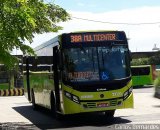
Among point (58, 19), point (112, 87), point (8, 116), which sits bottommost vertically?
point (8, 116)

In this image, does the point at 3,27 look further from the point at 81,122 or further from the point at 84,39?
the point at 81,122

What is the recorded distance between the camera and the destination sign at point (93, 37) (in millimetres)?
16344

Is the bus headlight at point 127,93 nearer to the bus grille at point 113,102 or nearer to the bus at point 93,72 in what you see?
the bus at point 93,72

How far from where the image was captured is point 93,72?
52.7ft

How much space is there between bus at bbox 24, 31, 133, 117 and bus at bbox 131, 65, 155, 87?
34.1 m

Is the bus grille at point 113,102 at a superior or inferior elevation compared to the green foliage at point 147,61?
inferior

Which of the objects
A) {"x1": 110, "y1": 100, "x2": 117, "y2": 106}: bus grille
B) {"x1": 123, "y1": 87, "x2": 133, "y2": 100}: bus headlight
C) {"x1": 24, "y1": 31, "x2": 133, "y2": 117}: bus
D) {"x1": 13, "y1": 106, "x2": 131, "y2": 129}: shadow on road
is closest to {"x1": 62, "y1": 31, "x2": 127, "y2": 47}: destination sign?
{"x1": 24, "y1": 31, "x2": 133, "y2": 117}: bus

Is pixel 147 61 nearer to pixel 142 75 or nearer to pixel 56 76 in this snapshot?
pixel 142 75

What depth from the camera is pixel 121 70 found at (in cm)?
1631

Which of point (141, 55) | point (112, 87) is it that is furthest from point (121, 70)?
point (141, 55)

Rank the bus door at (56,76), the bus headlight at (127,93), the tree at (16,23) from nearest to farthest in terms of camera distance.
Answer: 1. the tree at (16,23)
2. the bus headlight at (127,93)
3. the bus door at (56,76)

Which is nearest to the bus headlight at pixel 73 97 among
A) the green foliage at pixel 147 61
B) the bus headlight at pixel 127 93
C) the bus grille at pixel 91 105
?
the bus grille at pixel 91 105

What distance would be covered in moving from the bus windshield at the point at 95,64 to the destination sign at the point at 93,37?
0.32 meters

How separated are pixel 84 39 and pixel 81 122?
10.2 ft
